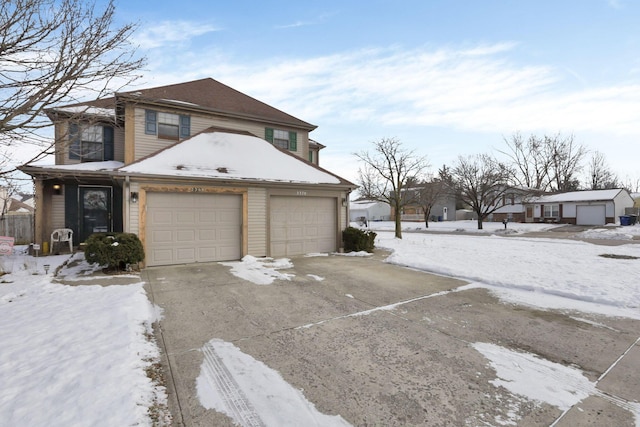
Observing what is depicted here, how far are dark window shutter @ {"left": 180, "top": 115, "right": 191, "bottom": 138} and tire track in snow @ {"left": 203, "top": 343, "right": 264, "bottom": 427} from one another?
32.8 ft

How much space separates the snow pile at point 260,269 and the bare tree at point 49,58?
4.55m

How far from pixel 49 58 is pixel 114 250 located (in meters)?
4.65

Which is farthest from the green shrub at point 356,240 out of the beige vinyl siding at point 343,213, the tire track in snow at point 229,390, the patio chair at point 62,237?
the patio chair at point 62,237

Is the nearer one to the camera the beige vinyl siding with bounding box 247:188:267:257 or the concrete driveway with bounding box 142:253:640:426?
the concrete driveway with bounding box 142:253:640:426

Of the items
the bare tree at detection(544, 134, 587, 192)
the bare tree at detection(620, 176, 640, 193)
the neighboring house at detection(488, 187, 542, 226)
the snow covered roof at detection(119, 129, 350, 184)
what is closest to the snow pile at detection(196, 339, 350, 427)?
the snow covered roof at detection(119, 129, 350, 184)

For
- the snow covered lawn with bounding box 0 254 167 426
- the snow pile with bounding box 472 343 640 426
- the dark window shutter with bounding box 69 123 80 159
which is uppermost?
the dark window shutter with bounding box 69 123 80 159

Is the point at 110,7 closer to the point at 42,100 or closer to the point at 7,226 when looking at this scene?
the point at 42,100

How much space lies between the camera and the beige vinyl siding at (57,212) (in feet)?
34.9

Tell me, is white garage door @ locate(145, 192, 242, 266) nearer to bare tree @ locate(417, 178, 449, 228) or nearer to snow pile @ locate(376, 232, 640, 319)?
snow pile @ locate(376, 232, 640, 319)

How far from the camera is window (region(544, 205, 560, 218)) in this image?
106ft

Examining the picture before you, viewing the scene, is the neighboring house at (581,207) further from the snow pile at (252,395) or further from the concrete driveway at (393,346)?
the snow pile at (252,395)

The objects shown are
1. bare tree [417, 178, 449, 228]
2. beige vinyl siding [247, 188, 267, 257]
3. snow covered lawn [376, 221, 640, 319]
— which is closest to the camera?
snow covered lawn [376, 221, 640, 319]

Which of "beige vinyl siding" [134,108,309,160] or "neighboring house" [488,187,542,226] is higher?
"beige vinyl siding" [134,108,309,160]

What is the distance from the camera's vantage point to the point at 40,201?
10.2 meters
